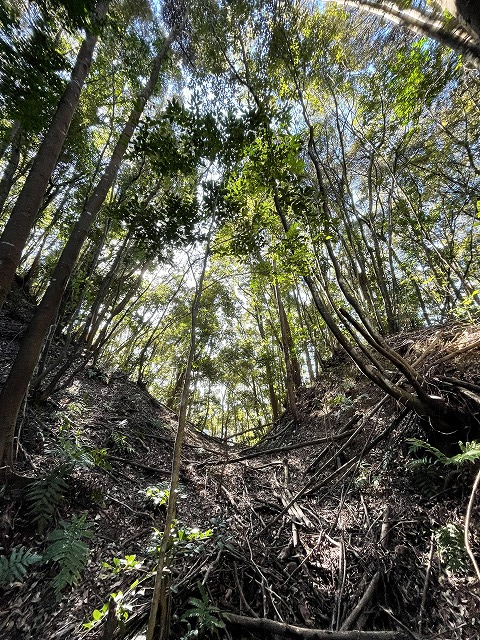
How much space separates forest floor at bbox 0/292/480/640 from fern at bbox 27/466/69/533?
0.6 inches

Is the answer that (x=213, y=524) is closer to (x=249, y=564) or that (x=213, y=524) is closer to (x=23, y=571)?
(x=249, y=564)

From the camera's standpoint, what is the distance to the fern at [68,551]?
1.90 m

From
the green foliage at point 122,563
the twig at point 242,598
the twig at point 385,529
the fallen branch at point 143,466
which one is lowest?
the twig at point 242,598

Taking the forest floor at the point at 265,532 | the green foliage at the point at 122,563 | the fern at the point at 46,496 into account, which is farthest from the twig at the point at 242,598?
the fern at the point at 46,496

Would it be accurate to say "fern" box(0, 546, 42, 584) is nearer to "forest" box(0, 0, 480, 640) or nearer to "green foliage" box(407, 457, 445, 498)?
"forest" box(0, 0, 480, 640)

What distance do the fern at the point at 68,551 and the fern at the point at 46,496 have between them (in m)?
0.14

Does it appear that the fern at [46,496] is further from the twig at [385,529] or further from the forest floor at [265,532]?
the twig at [385,529]

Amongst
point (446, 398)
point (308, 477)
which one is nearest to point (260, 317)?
point (308, 477)

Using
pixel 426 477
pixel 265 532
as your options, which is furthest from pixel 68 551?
pixel 426 477

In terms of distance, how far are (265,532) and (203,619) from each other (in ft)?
3.72

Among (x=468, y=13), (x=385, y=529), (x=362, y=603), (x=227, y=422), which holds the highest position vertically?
(x=468, y=13)

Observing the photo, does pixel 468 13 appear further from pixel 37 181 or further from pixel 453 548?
pixel 37 181

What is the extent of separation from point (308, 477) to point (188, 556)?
6.60 ft

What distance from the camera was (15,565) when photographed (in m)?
1.89
